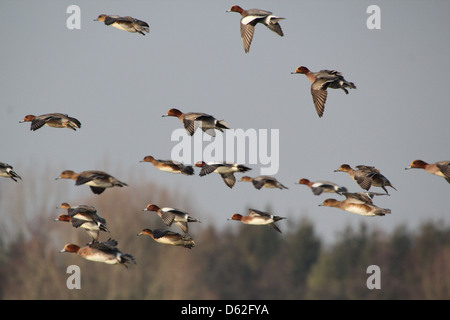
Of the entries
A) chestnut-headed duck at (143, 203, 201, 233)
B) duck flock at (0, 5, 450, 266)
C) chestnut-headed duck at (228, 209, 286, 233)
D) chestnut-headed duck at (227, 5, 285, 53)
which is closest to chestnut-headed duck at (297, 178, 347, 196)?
duck flock at (0, 5, 450, 266)

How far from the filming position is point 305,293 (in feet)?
191

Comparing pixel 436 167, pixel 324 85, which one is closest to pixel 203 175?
pixel 324 85

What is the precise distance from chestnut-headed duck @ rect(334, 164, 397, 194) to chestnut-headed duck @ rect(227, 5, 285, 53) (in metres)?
3.07

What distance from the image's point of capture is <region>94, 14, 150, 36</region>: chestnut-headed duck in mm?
17391

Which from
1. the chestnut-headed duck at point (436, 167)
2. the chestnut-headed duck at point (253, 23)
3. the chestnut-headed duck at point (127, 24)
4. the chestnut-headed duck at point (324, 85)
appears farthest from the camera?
the chestnut-headed duck at point (127, 24)

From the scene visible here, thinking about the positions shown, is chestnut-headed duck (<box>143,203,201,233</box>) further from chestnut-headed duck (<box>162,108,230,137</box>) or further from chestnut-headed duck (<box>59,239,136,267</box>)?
chestnut-headed duck (<box>162,108,230,137</box>)

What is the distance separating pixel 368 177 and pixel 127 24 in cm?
580

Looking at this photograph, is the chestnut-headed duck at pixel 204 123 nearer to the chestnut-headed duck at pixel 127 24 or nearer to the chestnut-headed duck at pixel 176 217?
the chestnut-headed duck at pixel 176 217

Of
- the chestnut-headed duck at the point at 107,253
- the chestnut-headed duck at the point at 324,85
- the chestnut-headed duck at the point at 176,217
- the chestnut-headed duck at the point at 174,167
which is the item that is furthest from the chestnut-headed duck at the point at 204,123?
the chestnut-headed duck at the point at 107,253

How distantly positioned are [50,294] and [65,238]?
2.99 meters

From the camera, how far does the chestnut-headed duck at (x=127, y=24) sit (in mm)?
17391
